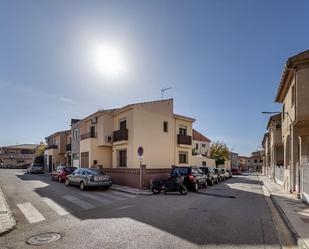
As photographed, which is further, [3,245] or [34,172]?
[34,172]

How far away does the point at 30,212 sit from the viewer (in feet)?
34.5

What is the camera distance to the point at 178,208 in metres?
11.6

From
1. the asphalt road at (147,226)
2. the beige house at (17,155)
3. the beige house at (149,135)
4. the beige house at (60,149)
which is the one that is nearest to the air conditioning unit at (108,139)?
the beige house at (149,135)

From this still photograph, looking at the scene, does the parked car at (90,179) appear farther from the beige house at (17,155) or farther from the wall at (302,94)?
the beige house at (17,155)

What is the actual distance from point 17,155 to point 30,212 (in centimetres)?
8105

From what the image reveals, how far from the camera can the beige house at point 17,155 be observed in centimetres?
8050

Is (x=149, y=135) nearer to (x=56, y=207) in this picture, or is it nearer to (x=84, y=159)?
(x=84, y=159)

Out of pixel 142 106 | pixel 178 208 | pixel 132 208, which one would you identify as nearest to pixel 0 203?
pixel 132 208

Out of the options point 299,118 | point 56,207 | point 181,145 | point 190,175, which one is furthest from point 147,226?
point 181,145

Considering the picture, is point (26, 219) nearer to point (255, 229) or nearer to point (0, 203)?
point (0, 203)

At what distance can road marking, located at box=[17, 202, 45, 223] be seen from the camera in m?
9.30

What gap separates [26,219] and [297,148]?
1451 cm

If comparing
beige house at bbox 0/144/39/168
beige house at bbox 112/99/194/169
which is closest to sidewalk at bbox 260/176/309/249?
beige house at bbox 112/99/194/169

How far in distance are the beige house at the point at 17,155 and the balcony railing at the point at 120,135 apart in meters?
61.6
